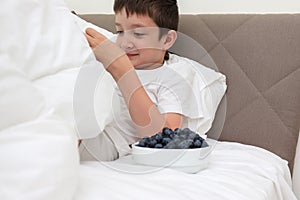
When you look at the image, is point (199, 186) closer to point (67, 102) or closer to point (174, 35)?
point (67, 102)

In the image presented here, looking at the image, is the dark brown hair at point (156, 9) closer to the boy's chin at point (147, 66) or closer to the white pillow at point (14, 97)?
the boy's chin at point (147, 66)

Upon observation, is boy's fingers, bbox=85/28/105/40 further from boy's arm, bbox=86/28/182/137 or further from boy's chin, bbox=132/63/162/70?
boy's chin, bbox=132/63/162/70

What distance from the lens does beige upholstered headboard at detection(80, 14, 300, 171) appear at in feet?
4.30

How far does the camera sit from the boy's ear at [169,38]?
1.37 meters

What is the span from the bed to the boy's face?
4.2 inches

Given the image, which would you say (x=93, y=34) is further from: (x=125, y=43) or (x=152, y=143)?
(x=152, y=143)

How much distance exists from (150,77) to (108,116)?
1.10ft

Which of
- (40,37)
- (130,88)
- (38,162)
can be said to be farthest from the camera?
(130,88)

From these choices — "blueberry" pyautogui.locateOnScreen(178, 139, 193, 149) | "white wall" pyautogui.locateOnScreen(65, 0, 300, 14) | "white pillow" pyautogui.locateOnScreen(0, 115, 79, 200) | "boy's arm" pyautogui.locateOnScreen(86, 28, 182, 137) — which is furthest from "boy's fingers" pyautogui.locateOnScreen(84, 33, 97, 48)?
"white wall" pyautogui.locateOnScreen(65, 0, 300, 14)

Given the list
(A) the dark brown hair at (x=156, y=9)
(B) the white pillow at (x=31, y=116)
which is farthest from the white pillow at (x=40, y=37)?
(A) the dark brown hair at (x=156, y=9)

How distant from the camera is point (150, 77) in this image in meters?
A: 1.26

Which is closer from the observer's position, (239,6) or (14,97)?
(14,97)

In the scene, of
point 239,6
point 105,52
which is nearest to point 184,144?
point 105,52

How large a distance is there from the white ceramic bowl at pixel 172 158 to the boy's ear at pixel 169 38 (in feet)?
1.54
